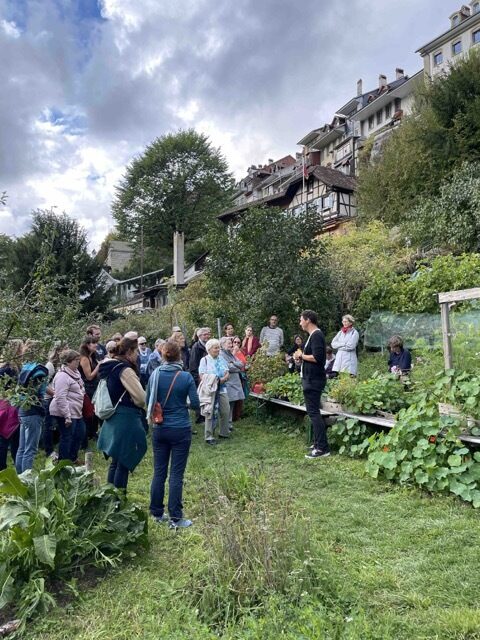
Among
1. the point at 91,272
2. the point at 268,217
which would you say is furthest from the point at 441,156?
the point at 91,272

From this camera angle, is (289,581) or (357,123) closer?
(289,581)

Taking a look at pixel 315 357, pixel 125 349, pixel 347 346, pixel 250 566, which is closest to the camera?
pixel 250 566

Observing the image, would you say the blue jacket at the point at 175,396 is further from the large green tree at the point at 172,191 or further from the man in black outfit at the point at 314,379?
the large green tree at the point at 172,191

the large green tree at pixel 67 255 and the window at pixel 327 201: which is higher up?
the window at pixel 327 201

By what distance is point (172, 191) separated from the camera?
41969mm

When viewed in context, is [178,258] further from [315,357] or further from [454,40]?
[315,357]

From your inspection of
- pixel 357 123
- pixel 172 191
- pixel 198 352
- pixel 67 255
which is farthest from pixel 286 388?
pixel 357 123

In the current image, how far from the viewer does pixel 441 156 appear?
19.9 m

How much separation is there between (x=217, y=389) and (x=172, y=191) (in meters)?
36.8

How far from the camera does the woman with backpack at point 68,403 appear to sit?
588 cm

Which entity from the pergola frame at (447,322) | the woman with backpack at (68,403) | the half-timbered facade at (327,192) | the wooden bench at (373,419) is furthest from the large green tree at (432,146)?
the woman with backpack at (68,403)

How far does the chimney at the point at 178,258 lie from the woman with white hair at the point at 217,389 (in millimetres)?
29851

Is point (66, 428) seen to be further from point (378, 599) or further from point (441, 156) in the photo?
point (441, 156)

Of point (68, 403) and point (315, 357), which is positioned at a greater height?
point (315, 357)
